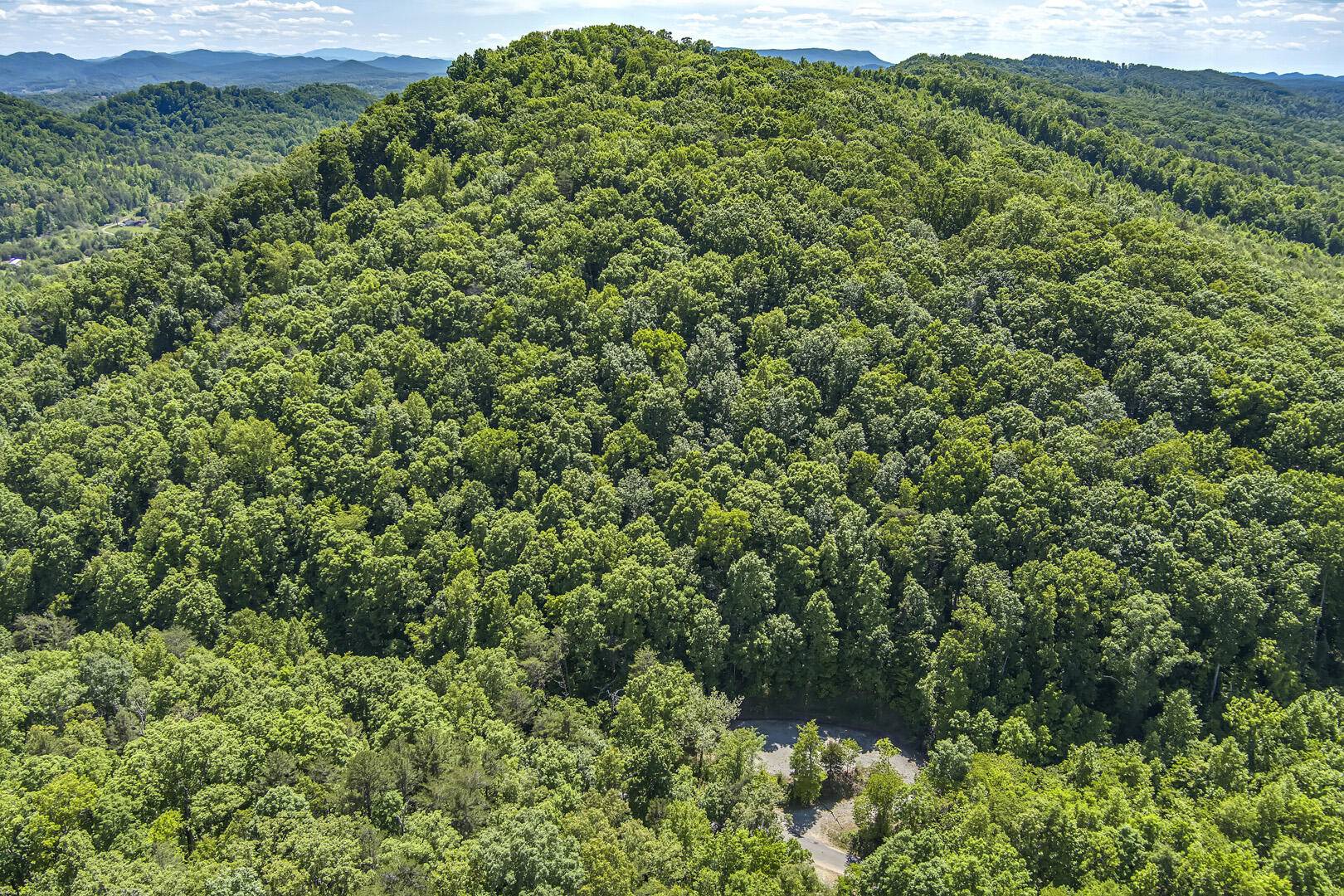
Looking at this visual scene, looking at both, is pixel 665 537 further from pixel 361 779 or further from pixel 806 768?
pixel 361 779

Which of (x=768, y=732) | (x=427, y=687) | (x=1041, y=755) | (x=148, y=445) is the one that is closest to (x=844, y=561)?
(x=768, y=732)

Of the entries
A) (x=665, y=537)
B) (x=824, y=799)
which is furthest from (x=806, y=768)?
(x=665, y=537)

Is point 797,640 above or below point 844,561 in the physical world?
below

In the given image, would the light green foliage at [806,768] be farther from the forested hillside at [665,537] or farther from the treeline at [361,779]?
the treeline at [361,779]

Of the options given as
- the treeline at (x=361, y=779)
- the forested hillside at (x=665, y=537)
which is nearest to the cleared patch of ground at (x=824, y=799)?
the forested hillside at (x=665, y=537)

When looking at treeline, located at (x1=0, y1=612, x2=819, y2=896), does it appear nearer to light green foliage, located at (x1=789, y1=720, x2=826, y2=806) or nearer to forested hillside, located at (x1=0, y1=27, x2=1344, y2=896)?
forested hillside, located at (x1=0, y1=27, x2=1344, y2=896)

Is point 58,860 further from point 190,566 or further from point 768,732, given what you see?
point 768,732

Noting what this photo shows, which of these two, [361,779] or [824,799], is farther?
[824,799]

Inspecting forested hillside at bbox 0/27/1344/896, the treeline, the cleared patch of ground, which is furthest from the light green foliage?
the treeline
